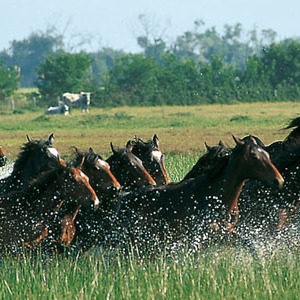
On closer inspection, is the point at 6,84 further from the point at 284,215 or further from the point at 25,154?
the point at 284,215

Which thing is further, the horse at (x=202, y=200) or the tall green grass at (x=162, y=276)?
the horse at (x=202, y=200)

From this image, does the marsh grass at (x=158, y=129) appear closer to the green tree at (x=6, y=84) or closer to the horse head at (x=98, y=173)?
the horse head at (x=98, y=173)

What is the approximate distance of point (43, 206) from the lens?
6.73m

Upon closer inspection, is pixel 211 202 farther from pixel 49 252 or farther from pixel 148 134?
pixel 148 134

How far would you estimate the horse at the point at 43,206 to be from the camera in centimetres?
658

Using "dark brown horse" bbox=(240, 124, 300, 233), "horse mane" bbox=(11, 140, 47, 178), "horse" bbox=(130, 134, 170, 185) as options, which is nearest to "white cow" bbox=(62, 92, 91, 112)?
"horse" bbox=(130, 134, 170, 185)

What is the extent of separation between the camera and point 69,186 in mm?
6613

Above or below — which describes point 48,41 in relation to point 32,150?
above

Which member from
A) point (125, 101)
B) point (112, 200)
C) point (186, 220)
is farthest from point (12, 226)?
point (125, 101)

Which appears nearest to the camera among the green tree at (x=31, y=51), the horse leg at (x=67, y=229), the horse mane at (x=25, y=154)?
the horse leg at (x=67, y=229)

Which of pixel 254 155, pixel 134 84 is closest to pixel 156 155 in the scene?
pixel 254 155

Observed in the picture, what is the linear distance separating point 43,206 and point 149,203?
3.18ft

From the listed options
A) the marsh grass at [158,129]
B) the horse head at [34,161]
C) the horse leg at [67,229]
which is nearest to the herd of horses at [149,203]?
the horse leg at [67,229]

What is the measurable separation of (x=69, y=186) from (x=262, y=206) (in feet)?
6.11
